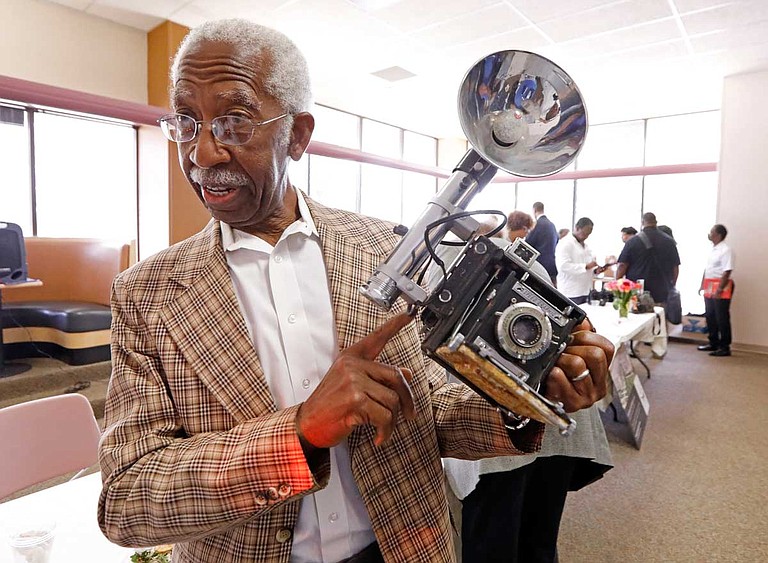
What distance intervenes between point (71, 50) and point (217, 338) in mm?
4900

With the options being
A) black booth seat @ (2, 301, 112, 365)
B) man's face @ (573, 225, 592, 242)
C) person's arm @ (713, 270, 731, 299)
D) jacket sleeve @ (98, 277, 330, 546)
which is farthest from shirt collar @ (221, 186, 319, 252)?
person's arm @ (713, 270, 731, 299)

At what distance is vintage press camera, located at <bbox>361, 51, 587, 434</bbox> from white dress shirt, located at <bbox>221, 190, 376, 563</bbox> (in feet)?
0.84

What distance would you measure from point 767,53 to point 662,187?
2.63 metres

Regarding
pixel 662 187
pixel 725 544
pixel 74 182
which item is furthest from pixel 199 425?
pixel 662 187

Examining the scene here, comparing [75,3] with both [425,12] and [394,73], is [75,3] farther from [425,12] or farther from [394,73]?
[394,73]

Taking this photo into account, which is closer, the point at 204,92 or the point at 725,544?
the point at 204,92

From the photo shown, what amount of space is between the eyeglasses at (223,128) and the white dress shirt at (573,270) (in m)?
4.87

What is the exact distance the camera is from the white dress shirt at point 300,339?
0.84 meters

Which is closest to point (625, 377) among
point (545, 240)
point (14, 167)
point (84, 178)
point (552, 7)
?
point (545, 240)

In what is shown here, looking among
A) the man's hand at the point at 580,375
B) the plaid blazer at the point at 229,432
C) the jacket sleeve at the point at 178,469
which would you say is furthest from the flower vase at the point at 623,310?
the jacket sleeve at the point at 178,469

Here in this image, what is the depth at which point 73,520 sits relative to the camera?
3.90ft

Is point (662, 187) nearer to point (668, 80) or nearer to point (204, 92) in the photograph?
point (668, 80)

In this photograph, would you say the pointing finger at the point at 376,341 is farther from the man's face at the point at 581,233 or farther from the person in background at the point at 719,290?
the person in background at the point at 719,290

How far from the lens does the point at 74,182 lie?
503cm
